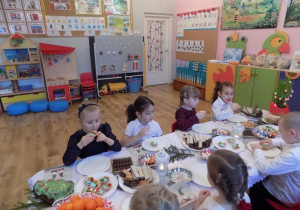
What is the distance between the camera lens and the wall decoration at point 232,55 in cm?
441

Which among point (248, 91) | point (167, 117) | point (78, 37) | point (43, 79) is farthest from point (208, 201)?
point (78, 37)

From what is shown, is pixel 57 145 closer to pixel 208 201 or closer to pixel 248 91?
pixel 208 201

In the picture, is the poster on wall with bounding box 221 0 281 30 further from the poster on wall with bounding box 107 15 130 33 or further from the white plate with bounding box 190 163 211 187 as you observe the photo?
the white plate with bounding box 190 163 211 187

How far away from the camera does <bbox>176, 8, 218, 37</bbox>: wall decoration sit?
16.4 ft

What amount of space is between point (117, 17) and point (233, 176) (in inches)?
214

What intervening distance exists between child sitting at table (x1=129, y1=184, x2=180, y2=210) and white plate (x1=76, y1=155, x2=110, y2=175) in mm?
639

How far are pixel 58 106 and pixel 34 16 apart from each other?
2.12 metres

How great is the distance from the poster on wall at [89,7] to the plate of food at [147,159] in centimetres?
480

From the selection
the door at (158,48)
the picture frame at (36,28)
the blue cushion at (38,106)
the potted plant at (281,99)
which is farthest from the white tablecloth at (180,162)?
the door at (158,48)

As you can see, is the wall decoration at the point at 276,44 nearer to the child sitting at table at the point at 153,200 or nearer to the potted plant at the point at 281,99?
the potted plant at the point at 281,99

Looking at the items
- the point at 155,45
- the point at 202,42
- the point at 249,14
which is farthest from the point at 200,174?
the point at 155,45

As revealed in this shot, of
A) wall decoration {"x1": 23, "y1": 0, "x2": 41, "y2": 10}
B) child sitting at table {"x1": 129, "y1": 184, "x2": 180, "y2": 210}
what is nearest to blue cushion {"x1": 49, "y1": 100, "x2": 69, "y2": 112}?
wall decoration {"x1": 23, "y1": 0, "x2": 41, "y2": 10}

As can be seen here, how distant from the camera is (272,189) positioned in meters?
1.39

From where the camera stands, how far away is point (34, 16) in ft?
15.2
